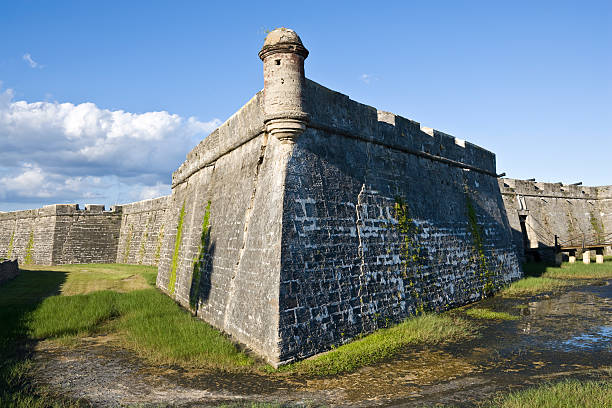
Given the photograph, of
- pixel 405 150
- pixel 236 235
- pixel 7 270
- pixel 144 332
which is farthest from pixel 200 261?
pixel 7 270

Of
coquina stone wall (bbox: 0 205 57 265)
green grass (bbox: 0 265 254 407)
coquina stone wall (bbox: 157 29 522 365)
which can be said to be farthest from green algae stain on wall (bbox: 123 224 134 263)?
coquina stone wall (bbox: 157 29 522 365)

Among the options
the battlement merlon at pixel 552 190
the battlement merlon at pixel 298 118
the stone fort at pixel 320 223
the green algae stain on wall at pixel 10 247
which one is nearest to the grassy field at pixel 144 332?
the stone fort at pixel 320 223

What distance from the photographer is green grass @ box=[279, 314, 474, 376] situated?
6.13 m

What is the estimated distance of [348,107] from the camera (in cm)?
885

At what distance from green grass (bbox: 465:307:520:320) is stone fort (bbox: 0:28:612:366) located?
684 millimetres

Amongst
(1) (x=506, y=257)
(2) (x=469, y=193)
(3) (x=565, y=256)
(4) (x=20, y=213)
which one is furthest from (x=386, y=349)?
(4) (x=20, y=213)

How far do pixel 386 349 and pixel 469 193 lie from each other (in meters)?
8.55

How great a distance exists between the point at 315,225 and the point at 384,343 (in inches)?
102

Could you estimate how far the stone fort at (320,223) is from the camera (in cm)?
695

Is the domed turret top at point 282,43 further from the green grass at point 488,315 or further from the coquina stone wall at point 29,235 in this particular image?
the coquina stone wall at point 29,235

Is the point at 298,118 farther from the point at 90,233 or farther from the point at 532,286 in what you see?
the point at 90,233

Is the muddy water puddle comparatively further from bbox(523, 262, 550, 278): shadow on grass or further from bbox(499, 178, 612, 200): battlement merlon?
bbox(499, 178, 612, 200): battlement merlon

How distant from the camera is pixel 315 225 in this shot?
731 centimetres

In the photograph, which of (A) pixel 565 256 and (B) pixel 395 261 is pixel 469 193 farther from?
(A) pixel 565 256
